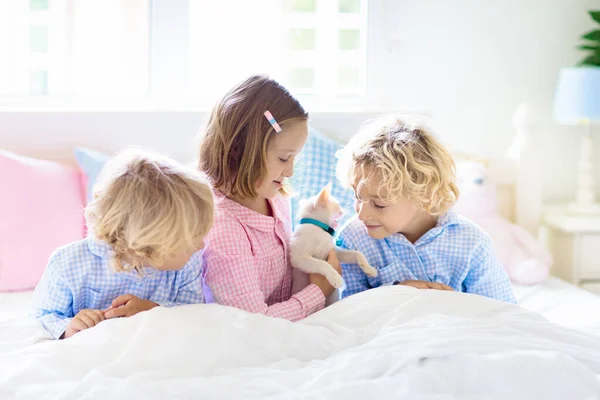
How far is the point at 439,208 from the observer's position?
5.93 feet

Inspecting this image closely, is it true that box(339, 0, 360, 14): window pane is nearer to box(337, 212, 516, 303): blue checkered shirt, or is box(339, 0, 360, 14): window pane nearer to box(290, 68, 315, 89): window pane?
box(290, 68, 315, 89): window pane

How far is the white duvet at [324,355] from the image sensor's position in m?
1.16

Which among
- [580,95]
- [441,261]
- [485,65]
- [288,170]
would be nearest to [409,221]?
[441,261]

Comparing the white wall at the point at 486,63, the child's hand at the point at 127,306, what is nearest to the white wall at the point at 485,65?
the white wall at the point at 486,63

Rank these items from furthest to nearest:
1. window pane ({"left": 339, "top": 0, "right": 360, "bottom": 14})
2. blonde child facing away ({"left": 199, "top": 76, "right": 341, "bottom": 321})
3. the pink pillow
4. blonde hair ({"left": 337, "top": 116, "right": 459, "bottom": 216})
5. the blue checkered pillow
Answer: window pane ({"left": 339, "top": 0, "right": 360, "bottom": 14}) < the blue checkered pillow < the pink pillow < blonde hair ({"left": 337, "top": 116, "right": 459, "bottom": 216}) < blonde child facing away ({"left": 199, "top": 76, "right": 341, "bottom": 321})

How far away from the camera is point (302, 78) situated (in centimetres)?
299

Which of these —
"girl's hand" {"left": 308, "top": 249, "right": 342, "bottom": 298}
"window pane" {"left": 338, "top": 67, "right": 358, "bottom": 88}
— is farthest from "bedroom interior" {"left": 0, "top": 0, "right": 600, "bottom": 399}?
"girl's hand" {"left": 308, "top": 249, "right": 342, "bottom": 298}

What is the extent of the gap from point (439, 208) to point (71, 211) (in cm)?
110

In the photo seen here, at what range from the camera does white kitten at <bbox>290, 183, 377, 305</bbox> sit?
1693 mm

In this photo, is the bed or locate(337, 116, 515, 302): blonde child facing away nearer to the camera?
the bed

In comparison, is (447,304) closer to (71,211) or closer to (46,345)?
(46,345)

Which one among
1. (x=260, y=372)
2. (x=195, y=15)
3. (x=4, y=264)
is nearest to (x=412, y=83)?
(x=195, y=15)

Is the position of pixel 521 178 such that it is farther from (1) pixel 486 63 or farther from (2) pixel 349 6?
(2) pixel 349 6

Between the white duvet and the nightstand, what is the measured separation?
1420 millimetres
